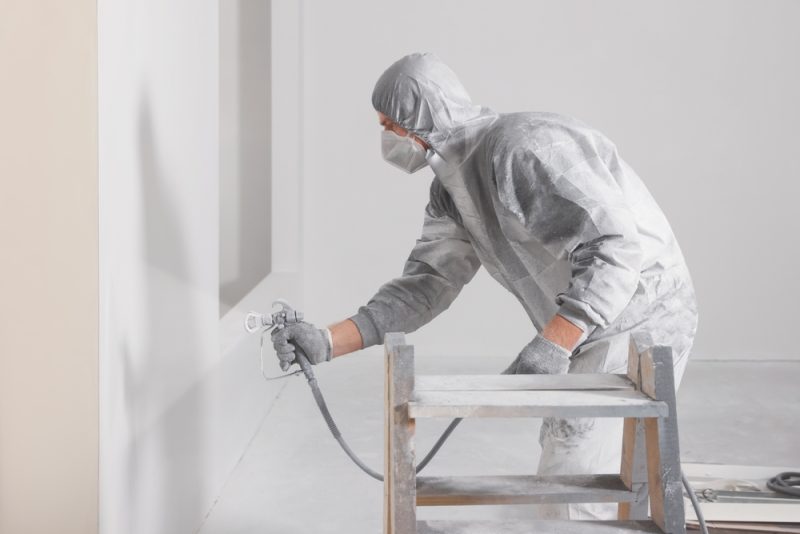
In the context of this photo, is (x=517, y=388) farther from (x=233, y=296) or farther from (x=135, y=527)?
(x=233, y=296)

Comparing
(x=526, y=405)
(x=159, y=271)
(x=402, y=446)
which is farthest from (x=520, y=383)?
(x=159, y=271)

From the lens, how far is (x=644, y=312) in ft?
7.95

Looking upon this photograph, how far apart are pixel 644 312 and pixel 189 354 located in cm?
135

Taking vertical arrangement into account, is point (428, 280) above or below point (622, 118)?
below

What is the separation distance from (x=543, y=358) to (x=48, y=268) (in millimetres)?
1026

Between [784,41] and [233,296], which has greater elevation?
[784,41]

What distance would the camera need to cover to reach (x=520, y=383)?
1803 mm

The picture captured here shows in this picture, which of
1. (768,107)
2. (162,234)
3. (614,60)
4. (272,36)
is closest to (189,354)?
(162,234)

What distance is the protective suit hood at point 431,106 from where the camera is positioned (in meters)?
2.34

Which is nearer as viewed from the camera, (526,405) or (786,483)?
(526,405)

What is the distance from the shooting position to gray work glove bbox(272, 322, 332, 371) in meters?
2.41

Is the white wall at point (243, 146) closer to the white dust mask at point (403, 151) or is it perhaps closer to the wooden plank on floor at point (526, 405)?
the white dust mask at point (403, 151)

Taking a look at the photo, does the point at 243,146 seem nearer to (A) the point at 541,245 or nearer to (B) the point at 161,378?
(B) the point at 161,378

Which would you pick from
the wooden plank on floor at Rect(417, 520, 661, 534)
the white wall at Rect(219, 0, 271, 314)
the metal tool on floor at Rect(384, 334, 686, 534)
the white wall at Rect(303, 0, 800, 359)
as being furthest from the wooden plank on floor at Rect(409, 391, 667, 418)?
the white wall at Rect(303, 0, 800, 359)
